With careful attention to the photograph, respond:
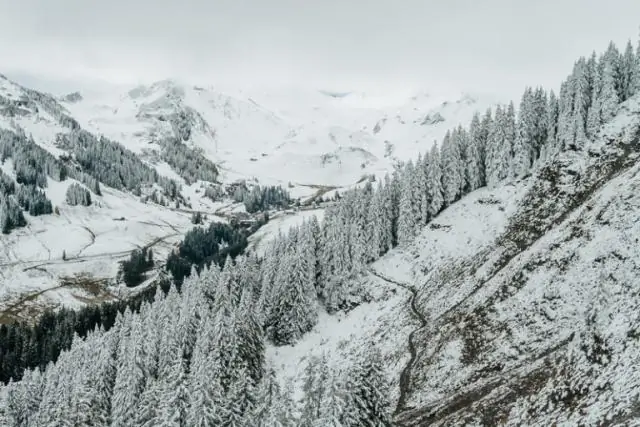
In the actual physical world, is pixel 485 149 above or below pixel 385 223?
above

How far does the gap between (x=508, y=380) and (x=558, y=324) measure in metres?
8.10

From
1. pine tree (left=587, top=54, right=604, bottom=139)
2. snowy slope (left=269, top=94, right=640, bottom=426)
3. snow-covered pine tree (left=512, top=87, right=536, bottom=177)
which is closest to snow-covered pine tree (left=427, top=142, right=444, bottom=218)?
snowy slope (left=269, top=94, right=640, bottom=426)

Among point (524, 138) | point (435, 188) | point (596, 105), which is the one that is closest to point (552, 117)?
point (524, 138)

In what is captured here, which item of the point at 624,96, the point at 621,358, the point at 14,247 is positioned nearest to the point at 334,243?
the point at 624,96

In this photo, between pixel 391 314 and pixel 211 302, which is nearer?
pixel 391 314

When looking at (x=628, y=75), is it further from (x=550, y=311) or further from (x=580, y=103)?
(x=550, y=311)

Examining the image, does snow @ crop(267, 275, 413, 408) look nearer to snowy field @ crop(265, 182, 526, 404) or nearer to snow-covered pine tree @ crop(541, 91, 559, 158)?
snowy field @ crop(265, 182, 526, 404)

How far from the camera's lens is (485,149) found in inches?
3858

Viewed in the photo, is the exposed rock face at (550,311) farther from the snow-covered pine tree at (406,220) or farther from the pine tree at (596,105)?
the snow-covered pine tree at (406,220)

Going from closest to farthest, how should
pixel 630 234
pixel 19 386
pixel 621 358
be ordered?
pixel 621 358 < pixel 630 234 < pixel 19 386

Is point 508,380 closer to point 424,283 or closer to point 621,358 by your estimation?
point 621,358

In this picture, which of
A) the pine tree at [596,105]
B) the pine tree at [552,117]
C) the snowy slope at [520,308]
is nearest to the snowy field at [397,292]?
the snowy slope at [520,308]

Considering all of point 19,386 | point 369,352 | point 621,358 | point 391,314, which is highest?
point 621,358

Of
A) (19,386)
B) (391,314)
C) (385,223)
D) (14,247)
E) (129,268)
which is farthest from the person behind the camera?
(14,247)
